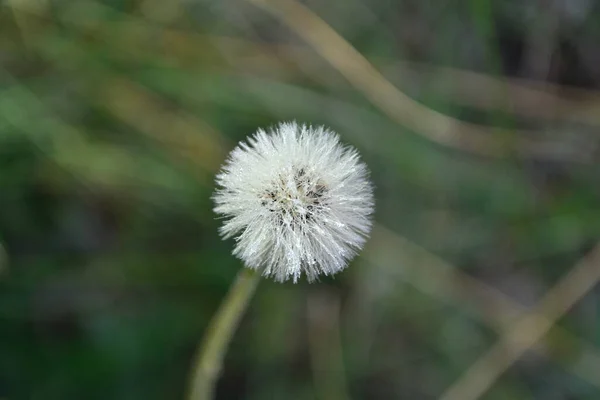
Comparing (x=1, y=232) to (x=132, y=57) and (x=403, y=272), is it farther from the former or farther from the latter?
(x=403, y=272)

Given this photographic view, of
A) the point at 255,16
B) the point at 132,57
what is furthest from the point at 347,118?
the point at 132,57

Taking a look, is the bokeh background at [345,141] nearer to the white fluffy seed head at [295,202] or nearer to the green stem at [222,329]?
the green stem at [222,329]

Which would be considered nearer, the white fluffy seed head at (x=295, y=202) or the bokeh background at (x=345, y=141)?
the white fluffy seed head at (x=295, y=202)

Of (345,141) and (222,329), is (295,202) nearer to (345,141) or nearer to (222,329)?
(222,329)

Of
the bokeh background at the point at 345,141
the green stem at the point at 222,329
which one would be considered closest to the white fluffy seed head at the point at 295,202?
the green stem at the point at 222,329

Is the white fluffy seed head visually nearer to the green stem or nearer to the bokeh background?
the green stem

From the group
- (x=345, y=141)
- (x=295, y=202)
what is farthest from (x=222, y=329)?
(x=345, y=141)
